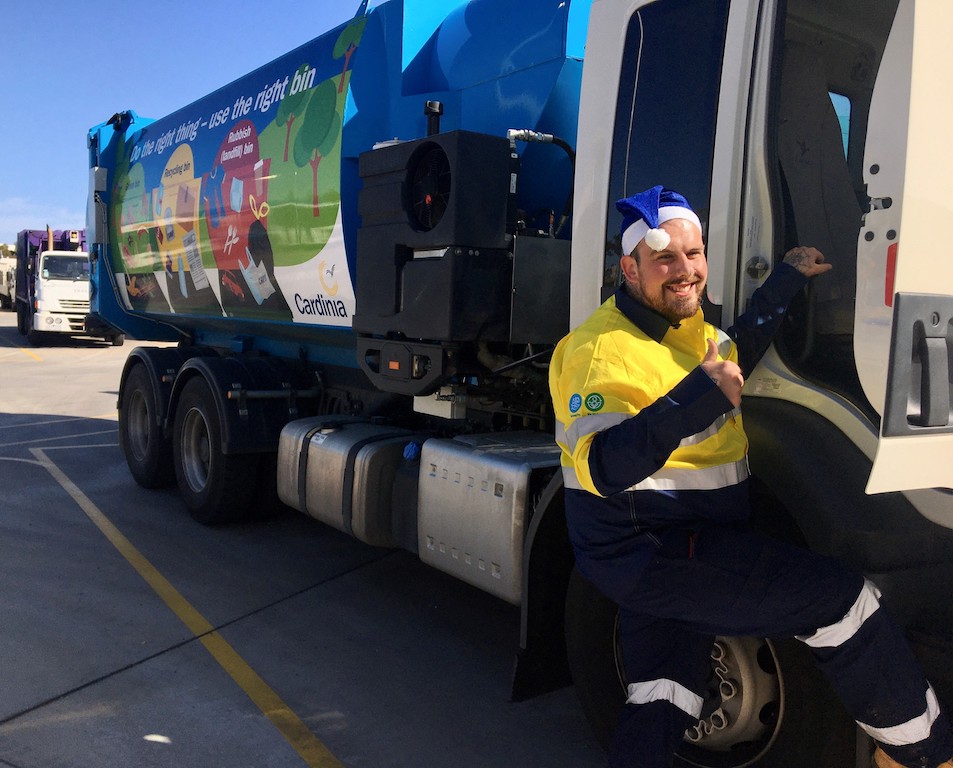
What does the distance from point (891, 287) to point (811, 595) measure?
778 millimetres

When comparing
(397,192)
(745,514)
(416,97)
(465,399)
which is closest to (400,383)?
(465,399)

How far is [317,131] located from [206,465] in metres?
2.72

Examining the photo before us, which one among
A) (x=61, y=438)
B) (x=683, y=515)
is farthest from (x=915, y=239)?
(x=61, y=438)

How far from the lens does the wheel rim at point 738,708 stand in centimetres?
264

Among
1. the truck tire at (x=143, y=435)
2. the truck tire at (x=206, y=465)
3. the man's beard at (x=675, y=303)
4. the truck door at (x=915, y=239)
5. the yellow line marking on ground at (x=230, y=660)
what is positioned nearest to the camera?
the truck door at (x=915, y=239)

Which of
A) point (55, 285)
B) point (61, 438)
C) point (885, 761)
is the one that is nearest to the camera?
point (885, 761)

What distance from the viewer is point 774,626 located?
2.28 metres

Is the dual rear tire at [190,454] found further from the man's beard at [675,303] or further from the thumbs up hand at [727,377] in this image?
the thumbs up hand at [727,377]

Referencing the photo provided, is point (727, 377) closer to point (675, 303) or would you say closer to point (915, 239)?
point (675, 303)

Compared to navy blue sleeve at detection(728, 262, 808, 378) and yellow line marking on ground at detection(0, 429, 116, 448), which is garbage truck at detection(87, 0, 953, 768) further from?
yellow line marking on ground at detection(0, 429, 116, 448)

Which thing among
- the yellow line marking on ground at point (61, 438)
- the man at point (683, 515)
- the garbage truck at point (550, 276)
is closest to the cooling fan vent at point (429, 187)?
the garbage truck at point (550, 276)

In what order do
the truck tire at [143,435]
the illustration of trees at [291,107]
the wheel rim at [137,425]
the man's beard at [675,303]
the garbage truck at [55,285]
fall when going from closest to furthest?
the man's beard at [675,303]
the illustration of trees at [291,107]
the truck tire at [143,435]
the wheel rim at [137,425]
the garbage truck at [55,285]

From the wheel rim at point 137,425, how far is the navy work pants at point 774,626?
232 inches

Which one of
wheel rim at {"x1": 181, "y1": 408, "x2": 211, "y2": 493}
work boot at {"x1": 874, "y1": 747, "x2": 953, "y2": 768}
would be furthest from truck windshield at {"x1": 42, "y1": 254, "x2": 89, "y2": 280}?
work boot at {"x1": 874, "y1": 747, "x2": 953, "y2": 768}
